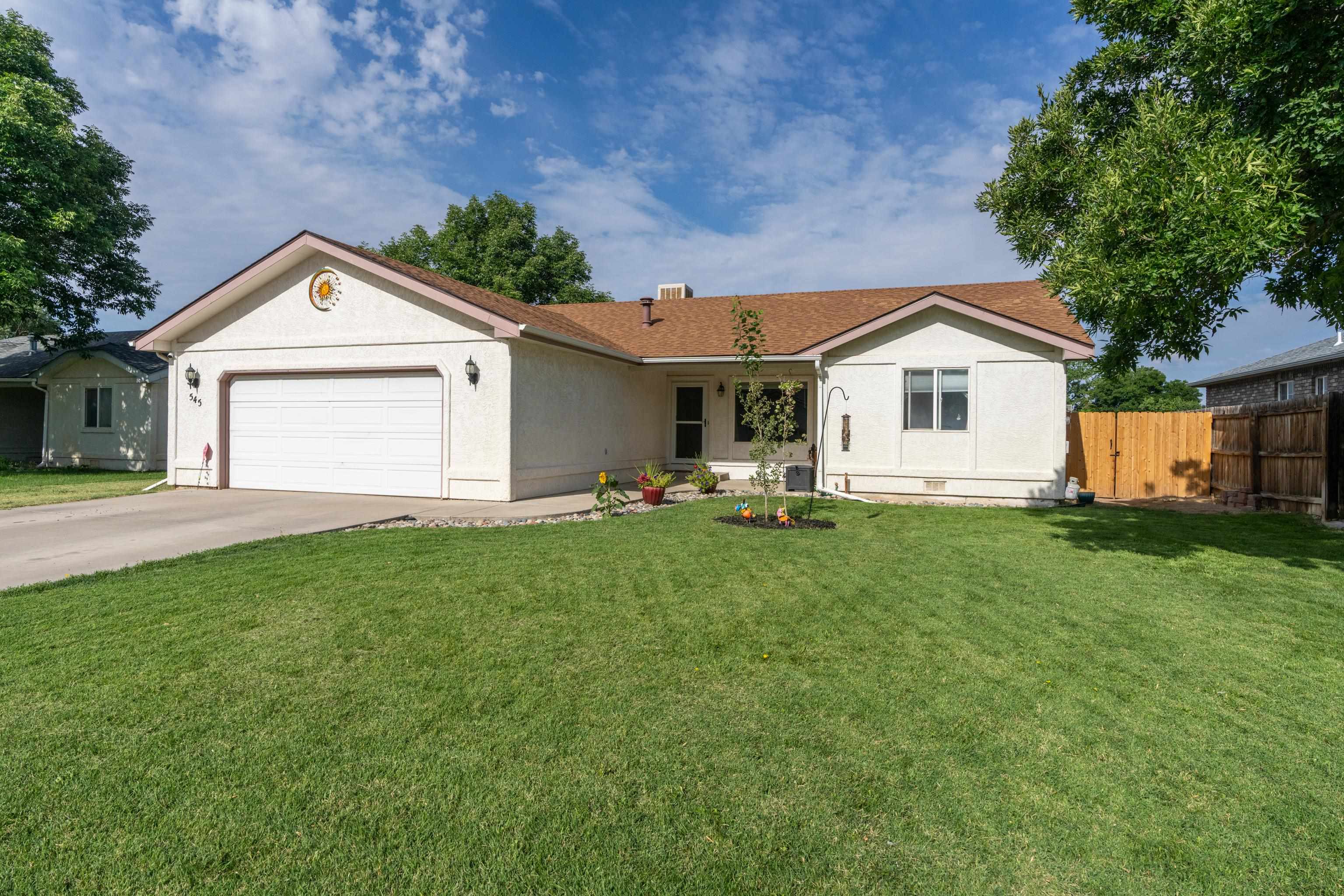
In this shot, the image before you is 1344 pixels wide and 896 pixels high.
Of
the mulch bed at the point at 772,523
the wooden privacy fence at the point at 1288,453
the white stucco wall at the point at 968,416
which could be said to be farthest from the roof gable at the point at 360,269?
the wooden privacy fence at the point at 1288,453

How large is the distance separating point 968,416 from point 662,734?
10905 mm

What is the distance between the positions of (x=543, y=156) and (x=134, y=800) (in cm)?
1983

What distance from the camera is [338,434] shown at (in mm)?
12562

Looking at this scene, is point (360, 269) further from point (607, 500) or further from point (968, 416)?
point (968, 416)

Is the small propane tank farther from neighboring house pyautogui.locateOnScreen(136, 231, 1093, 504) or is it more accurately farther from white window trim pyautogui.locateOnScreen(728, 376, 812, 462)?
white window trim pyautogui.locateOnScreen(728, 376, 812, 462)

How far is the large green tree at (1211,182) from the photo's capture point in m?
5.81

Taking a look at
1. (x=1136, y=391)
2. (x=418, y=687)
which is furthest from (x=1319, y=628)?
(x=1136, y=391)

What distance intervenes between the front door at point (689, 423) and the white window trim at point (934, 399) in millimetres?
5500

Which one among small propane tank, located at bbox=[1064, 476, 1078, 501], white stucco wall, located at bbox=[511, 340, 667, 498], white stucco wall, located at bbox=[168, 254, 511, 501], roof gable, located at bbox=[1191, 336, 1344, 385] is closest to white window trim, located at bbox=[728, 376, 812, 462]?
white stucco wall, located at bbox=[511, 340, 667, 498]

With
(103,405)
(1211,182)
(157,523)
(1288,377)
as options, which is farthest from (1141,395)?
(103,405)

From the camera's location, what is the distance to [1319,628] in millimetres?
4930

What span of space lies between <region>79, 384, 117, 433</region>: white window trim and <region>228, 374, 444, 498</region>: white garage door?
28.9ft

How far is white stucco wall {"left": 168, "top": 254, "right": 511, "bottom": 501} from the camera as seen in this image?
11.4 m

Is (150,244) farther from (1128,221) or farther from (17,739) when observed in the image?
(1128,221)
